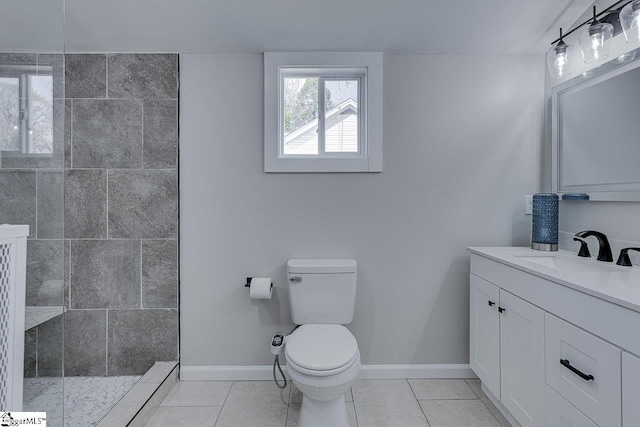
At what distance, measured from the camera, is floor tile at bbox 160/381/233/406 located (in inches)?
72.4

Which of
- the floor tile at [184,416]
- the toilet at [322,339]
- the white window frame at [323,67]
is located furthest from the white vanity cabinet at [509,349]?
the floor tile at [184,416]

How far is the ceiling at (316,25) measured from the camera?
1672mm

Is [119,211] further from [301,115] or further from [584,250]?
[584,250]

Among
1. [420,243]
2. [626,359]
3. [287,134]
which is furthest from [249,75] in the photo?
[626,359]

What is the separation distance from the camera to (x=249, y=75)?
2053 millimetres

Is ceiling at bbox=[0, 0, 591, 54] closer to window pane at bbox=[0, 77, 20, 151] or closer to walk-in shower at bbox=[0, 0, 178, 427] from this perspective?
walk-in shower at bbox=[0, 0, 178, 427]

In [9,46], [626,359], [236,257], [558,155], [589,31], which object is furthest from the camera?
[236,257]

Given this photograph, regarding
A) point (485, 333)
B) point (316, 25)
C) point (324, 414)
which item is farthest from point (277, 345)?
point (316, 25)

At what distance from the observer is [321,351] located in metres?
1.49

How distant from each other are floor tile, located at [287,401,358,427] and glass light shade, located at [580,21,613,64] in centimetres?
221

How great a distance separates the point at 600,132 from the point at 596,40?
17.5 inches

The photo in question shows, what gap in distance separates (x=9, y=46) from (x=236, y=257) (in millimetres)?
1388

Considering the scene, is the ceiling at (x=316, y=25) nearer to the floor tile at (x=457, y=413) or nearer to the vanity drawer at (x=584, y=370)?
the vanity drawer at (x=584, y=370)

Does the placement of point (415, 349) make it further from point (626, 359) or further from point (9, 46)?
point (9, 46)
